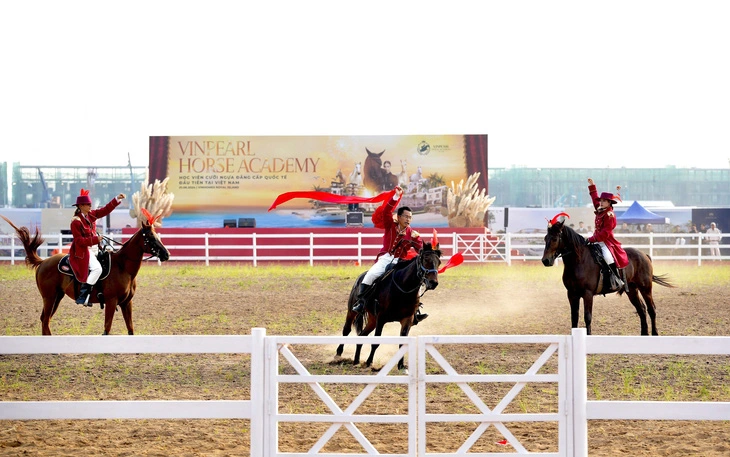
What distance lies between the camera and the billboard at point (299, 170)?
41031 millimetres

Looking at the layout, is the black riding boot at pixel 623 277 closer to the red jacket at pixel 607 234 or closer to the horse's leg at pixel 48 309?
the red jacket at pixel 607 234

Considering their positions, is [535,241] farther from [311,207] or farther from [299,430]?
[299,430]

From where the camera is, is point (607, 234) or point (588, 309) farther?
point (607, 234)

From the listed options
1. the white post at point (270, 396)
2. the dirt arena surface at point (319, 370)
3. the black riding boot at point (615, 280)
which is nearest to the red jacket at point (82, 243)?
the dirt arena surface at point (319, 370)

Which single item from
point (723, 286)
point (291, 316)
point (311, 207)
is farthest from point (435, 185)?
point (291, 316)

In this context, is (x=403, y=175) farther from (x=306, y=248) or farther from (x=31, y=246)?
(x=31, y=246)

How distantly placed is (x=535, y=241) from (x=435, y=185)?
6372 millimetres

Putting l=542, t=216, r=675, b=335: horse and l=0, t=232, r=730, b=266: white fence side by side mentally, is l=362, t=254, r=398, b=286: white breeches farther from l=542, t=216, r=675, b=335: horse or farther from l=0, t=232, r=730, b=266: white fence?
l=0, t=232, r=730, b=266: white fence

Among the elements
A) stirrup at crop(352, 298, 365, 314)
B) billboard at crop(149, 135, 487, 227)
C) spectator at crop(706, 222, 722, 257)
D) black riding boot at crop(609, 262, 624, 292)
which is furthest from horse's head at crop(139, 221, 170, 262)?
billboard at crop(149, 135, 487, 227)

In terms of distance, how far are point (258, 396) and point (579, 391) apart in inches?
89.0

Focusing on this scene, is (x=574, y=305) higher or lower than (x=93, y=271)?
lower

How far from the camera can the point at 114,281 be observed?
46.7 ft

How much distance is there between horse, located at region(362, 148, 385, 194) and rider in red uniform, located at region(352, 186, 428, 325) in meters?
→ 28.6

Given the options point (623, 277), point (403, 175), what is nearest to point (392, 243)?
point (623, 277)
